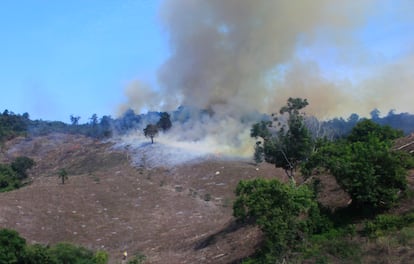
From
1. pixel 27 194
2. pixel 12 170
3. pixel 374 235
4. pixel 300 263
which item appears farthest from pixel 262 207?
pixel 12 170

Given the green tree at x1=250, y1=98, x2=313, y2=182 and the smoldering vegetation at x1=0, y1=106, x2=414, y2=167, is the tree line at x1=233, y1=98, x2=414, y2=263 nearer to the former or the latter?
the green tree at x1=250, y1=98, x2=313, y2=182

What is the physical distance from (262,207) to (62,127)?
103 metres

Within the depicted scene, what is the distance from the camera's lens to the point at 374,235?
27875mm

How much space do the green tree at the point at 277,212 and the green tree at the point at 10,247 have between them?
44.1 ft

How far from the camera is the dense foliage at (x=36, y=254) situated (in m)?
31.1

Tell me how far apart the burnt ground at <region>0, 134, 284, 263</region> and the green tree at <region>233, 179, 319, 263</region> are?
5814 mm

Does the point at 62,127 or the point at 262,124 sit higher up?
the point at 62,127

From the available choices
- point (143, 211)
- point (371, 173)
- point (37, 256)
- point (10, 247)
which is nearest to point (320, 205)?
point (371, 173)

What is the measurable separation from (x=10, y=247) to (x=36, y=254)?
5.70 feet

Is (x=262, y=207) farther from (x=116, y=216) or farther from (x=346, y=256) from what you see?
(x=116, y=216)

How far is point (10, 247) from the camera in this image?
104 feet

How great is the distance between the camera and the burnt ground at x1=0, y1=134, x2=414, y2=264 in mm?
37625

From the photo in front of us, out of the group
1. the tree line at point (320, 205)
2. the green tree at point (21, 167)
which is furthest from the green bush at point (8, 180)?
the tree line at point (320, 205)

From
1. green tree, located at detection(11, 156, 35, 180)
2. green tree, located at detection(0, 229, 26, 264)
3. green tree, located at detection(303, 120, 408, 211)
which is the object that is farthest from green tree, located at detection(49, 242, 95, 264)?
green tree, located at detection(11, 156, 35, 180)
